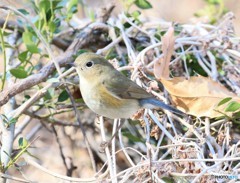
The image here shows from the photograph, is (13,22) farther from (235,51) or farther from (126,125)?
(235,51)

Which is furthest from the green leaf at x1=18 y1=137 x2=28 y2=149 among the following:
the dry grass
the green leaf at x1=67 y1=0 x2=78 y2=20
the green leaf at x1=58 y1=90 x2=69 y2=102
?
the green leaf at x1=67 y1=0 x2=78 y2=20

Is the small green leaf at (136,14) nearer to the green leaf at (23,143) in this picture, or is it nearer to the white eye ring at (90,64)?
the white eye ring at (90,64)

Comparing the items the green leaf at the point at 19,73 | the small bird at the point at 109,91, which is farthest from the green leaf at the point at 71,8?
the green leaf at the point at 19,73

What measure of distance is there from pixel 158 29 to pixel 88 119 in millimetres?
887

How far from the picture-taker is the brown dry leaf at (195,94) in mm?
3167

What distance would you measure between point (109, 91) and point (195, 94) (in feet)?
1.69

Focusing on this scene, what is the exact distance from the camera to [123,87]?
10.6 ft

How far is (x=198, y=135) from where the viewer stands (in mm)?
2939

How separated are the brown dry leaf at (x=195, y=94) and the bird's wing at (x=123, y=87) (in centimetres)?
18

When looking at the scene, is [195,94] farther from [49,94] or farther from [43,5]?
[43,5]

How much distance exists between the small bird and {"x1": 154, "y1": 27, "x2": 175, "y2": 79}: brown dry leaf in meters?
0.21

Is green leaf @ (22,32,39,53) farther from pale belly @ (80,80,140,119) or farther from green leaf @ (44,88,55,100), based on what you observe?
pale belly @ (80,80,140,119)

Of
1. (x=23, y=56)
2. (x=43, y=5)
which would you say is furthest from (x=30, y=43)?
(x=43, y=5)

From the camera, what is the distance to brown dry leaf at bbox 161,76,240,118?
317cm
